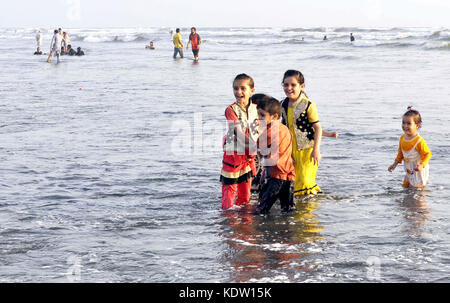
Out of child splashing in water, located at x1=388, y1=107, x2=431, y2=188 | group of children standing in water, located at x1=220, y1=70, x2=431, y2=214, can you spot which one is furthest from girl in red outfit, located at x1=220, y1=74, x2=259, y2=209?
child splashing in water, located at x1=388, y1=107, x2=431, y2=188

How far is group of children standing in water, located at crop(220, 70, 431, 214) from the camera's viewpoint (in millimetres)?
6238

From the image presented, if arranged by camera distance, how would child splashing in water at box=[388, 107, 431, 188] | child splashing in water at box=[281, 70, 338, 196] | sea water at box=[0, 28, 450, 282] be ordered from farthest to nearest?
child splashing in water at box=[388, 107, 431, 188] → child splashing in water at box=[281, 70, 338, 196] → sea water at box=[0, 28, 450, 282]

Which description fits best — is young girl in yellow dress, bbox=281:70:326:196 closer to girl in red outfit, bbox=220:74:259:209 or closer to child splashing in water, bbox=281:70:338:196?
child splashing in water, bbox=281:70:338:196

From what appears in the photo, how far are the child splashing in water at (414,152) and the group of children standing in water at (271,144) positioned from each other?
1157mm

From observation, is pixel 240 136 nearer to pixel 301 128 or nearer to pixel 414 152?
pixel 301 128

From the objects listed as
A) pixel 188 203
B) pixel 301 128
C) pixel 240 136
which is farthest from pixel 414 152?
pixel 188 203

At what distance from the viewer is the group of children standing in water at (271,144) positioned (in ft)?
20.5

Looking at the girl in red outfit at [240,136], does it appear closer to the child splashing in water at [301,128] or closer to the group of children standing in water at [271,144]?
the group of children standing in water at [271,144]

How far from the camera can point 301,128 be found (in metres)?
6.77

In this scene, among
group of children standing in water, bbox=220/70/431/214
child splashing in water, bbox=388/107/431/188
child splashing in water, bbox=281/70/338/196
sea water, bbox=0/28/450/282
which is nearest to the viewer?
sea water, bbox=0/28/450/282
